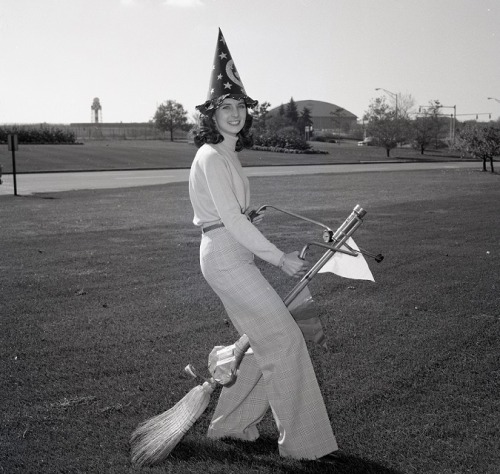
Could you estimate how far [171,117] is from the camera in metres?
74.0

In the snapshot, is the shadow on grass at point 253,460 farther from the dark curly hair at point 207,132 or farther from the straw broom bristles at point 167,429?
the dark curly hair at point 207,132

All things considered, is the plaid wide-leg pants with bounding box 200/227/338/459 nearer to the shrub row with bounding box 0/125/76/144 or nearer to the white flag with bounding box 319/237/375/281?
the white flag with bounding box 319/237/375/281

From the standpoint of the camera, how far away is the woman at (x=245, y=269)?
3621 mm

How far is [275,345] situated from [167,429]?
3.02ft

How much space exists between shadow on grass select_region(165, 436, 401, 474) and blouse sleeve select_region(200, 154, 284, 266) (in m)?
1.16

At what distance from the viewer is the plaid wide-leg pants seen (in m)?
3.67

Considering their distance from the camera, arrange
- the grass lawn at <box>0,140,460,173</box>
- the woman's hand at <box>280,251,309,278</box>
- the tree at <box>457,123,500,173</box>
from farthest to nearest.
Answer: the grass lawn at <box>0,140,460,173</box>
the tree at <box>457,123,500,173</box>
the woman's hand at <box>280,251,309,278</box>

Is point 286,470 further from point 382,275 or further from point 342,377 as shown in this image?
point 382,275

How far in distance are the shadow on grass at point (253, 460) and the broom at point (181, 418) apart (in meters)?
0.12

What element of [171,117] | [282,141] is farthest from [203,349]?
[171,117]

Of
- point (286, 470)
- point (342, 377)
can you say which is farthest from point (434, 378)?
point (286, 470)

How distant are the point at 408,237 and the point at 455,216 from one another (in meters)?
3.64

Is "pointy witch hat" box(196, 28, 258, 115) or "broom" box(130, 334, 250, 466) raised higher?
"pointy witch hat" box(196, 28, 258, 115)

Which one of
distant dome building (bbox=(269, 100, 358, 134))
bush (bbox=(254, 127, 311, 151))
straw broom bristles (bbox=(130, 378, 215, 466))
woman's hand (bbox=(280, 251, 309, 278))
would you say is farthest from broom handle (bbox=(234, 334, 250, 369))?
distant dome building (bbox=(269, 100, 358, 134))
